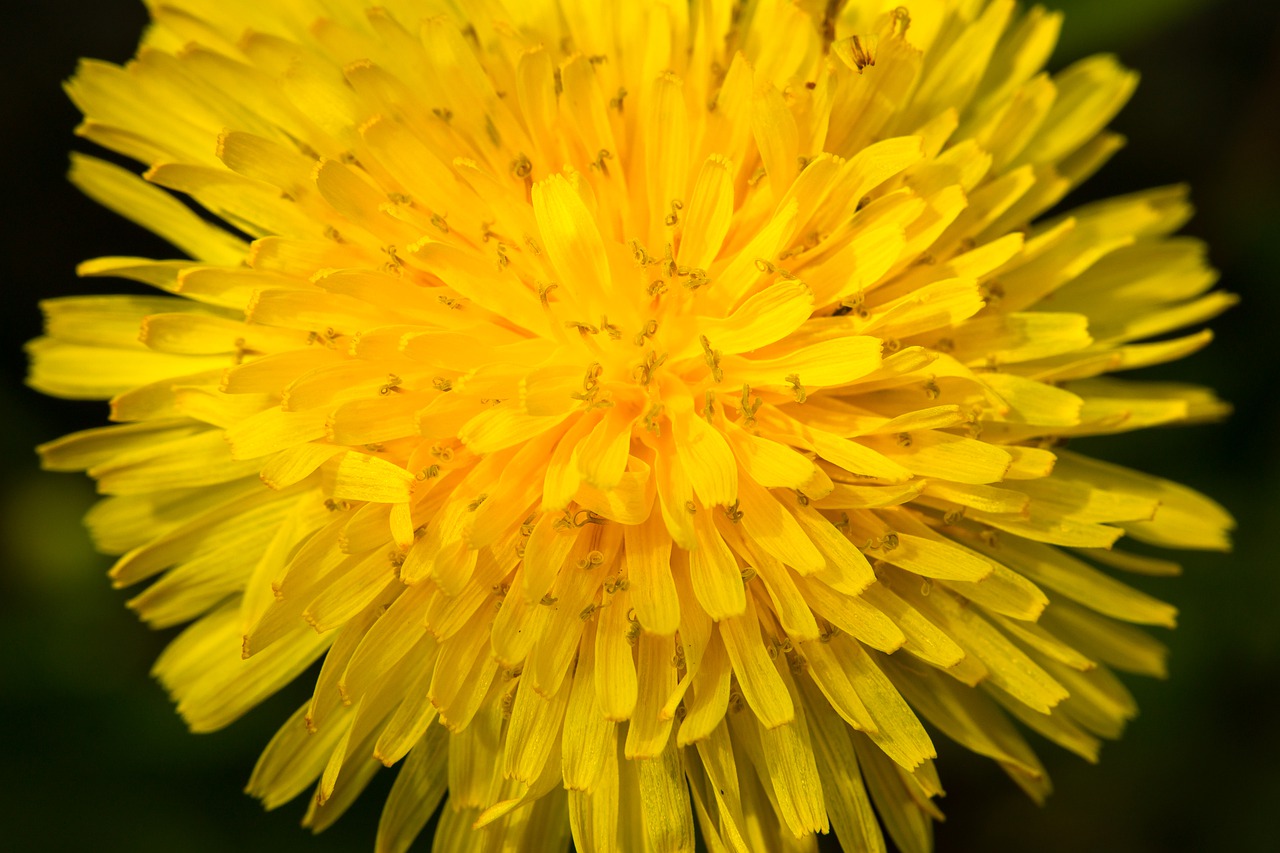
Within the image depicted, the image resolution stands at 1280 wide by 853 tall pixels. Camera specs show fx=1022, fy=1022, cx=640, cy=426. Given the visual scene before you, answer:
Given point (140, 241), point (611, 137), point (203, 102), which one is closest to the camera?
point (611, 137)

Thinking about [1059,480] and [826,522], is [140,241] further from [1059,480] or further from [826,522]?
[1059,480]

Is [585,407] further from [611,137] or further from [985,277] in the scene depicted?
[985,277]

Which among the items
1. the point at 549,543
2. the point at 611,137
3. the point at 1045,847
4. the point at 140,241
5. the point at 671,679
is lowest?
the point at 1045,847

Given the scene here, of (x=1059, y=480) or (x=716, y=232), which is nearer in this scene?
(x=716, y=232)

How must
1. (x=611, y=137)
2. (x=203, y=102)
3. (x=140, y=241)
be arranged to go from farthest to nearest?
(x=140, y=241), (x=203, y=102), (x=611, y=137)

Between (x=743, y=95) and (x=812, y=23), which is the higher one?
(x=812, y=23)

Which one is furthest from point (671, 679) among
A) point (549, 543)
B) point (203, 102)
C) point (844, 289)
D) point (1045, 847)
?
point (1045, 847)
